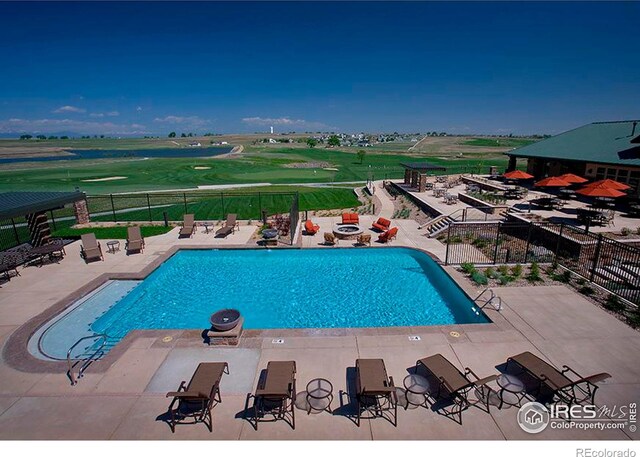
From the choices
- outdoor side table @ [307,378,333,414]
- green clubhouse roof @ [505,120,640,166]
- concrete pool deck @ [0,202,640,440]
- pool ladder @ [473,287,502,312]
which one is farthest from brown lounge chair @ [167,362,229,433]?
green clubhouse roof @ [505,120,640,166]

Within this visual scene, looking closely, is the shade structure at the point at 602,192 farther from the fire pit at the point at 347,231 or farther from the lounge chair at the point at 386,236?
the fire pit at the point at 347,231

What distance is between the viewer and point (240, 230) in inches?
822

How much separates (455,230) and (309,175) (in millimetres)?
37989

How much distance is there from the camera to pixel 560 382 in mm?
6812

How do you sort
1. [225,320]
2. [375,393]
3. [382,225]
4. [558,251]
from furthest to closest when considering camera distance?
[382,225] < [558,251] < [225,320] < [375,393]

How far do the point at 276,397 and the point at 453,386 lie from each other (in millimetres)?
3645

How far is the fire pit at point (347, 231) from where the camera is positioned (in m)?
19.1

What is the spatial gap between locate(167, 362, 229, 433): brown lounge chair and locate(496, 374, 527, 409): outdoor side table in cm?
599

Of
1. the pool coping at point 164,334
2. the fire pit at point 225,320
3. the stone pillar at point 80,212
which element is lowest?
the pool coping at point 164,334

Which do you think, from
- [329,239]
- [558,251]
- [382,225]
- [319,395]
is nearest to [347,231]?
[329,239]

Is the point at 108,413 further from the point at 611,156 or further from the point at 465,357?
the point at 611,156

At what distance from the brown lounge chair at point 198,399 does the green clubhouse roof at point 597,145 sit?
30.1m

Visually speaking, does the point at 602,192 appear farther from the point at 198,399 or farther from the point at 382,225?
the point at 198,399

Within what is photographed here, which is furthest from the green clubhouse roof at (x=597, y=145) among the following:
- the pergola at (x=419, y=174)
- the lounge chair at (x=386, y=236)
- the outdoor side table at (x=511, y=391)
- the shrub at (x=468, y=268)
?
the outdoor side table at (x=511, y=391)
